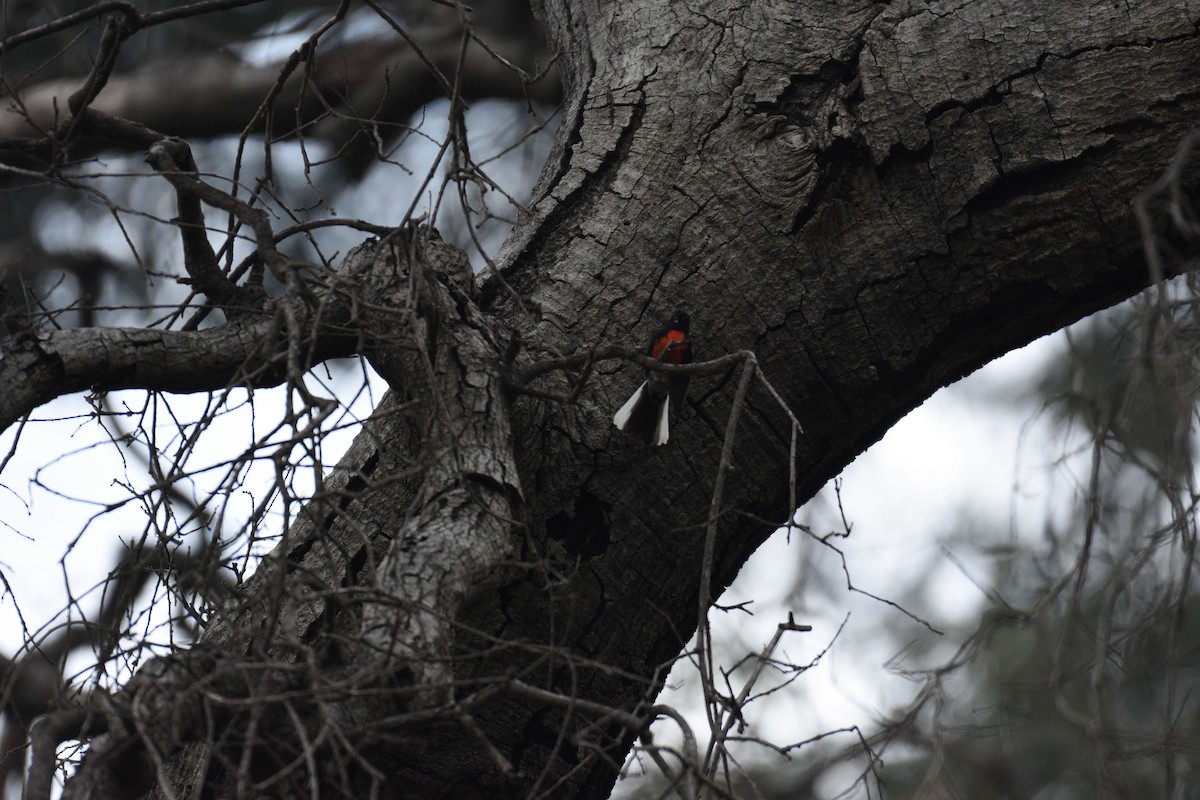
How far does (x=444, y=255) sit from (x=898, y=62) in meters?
1.06

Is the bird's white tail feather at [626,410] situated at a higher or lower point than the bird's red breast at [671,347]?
lower

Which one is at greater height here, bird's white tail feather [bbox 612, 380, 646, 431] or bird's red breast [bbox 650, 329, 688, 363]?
bird's red breast [bbox 650, 329, 688, 363]

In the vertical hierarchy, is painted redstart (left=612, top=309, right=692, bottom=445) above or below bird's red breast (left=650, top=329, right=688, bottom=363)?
below

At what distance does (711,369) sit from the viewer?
1.66 m

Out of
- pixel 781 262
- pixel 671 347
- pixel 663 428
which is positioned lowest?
pixel 663 428

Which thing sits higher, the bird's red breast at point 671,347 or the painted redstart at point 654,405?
the bird's red breast at point 671,347

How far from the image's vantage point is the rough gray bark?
2.07 metres

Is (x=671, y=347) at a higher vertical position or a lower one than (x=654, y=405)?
higher

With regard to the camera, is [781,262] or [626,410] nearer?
[626,410]

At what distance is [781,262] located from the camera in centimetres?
219

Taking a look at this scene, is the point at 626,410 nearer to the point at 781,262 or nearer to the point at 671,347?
the point at 671,347

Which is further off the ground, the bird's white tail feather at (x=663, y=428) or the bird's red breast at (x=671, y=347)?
the bird's red breast at (x=671, y=347)

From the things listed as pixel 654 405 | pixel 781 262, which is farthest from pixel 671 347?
pixel 781 262

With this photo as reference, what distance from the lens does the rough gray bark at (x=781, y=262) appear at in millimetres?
2068
